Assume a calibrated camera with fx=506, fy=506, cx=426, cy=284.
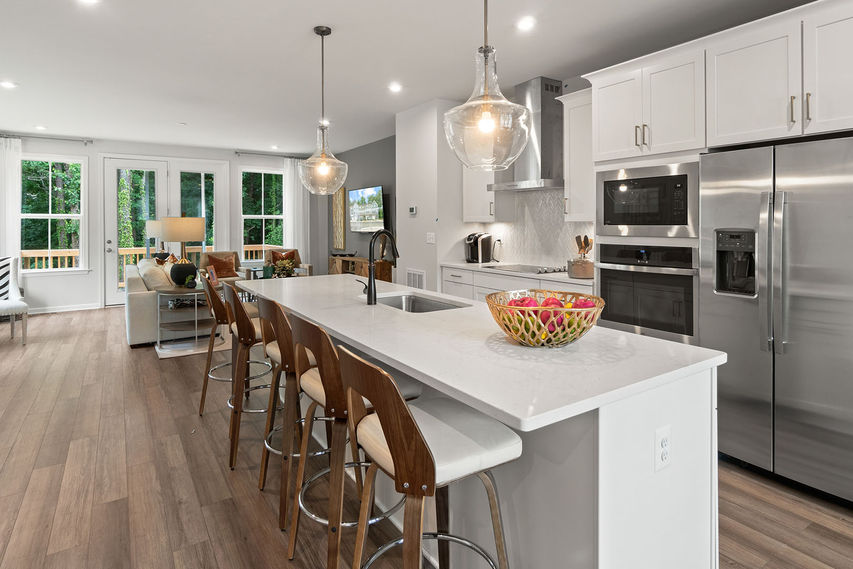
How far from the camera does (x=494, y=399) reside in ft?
3.85

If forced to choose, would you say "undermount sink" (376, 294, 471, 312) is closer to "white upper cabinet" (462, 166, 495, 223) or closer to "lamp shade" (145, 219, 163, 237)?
"white upper cabinet" (462, 166, 495, 223)

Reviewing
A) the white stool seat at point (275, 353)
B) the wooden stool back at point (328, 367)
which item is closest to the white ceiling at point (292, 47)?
the white stool seat at point (275, 353)

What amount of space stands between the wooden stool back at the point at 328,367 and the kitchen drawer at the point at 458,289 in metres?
3.17

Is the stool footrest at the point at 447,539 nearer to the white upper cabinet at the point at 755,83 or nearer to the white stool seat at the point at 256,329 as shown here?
the white stool seat at the point at 256,329

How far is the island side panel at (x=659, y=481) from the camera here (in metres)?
1.24

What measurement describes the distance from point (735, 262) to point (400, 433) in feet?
7.44

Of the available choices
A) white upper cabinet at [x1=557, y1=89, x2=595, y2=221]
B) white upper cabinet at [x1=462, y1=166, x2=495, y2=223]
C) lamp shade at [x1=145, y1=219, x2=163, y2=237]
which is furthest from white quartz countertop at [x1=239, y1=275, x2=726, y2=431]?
lamp shade at [x1=145, y1=219, x2=163, y2=237]

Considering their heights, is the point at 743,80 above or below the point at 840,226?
above

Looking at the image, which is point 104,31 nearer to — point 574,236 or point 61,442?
point 61,442

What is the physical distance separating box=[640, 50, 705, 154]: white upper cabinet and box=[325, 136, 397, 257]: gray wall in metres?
4.50

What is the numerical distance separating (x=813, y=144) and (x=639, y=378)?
5.82 feet

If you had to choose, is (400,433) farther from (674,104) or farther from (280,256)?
(280,256)

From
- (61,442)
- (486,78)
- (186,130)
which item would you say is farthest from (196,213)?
(486,78)

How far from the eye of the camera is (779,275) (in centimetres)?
242
